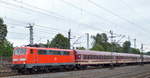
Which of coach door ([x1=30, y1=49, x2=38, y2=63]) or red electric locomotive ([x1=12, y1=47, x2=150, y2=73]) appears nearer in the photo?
red electric locomotive ([x1=12, y1=47, x2=150, y2=73])

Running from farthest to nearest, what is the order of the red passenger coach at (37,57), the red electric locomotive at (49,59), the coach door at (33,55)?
the coach door at (33,55) → the red electric locomotive at (49,59) → the red passenger coach at (37,57)

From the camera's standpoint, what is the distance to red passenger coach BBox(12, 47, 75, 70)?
2833 centimetres

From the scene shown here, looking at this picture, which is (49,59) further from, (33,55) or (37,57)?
(33,55)

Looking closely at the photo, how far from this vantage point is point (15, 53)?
30.1 meters

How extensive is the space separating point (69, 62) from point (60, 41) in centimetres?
4838

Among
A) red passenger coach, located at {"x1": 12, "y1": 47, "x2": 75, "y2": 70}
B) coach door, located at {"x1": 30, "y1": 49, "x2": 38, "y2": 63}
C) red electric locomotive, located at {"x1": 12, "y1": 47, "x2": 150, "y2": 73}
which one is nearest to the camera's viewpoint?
red passenger coach, located at {"x1": 12, "y1": 47, "x2": 75, "y2": 70}

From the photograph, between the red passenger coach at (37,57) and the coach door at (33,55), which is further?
the coach door at (33,55)

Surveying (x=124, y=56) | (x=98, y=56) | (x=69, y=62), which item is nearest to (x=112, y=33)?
(x=98, y=56)

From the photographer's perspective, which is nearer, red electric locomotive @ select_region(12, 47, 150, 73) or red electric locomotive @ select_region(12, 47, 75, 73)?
red electric locomotive @ select_region(12, 47, 75, 73)

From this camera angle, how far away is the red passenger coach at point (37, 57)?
28328 millimetres

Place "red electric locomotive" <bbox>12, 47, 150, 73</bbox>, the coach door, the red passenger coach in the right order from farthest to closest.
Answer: the coach door
"red electric locomotive" <bbox>12, 47, 150, 73</bbox>
the red passenger coach

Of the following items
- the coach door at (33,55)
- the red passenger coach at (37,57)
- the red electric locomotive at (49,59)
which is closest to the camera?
the red passenger coach at (37,57)

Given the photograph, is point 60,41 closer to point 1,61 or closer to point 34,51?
point 1,61

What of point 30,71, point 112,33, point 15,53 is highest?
point 112,33
